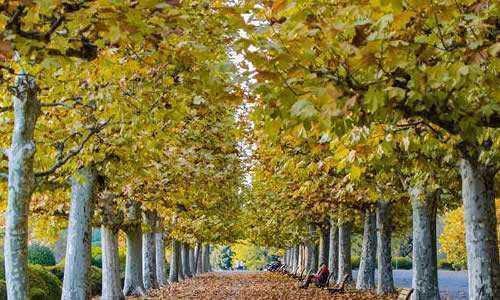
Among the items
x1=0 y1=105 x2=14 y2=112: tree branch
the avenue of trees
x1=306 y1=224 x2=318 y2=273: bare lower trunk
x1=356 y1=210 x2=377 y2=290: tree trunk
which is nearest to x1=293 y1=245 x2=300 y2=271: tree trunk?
x1=306 y1=224 x2=318 y2=273: bare lower trunk

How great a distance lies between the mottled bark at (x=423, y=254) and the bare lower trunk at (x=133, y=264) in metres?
12.0

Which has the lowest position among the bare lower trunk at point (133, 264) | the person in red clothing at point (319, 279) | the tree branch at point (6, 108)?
the person in red clothing at point (319, 279)

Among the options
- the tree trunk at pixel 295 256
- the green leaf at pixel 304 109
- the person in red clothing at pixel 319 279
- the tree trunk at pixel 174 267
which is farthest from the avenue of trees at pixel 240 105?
the tree trunk at pixel 295 256

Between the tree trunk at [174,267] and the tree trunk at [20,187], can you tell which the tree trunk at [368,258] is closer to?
the tree trunk at [174,267]

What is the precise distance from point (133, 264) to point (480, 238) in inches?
672

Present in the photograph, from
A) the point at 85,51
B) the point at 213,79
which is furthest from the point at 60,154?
the point at 213,79

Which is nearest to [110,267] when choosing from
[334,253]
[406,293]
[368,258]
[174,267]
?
[406,293]

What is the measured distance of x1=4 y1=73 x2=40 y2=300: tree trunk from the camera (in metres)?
8.91

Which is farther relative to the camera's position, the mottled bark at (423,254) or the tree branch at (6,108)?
the mottled bark at (423,254)

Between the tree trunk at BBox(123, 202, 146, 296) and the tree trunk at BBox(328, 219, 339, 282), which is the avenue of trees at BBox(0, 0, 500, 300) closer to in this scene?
the tree trunk at BBox(123, 202, 146, 296)

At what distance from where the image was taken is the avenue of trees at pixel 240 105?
17.8ft

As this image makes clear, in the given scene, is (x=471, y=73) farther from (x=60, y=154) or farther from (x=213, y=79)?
(x=60, y=154)

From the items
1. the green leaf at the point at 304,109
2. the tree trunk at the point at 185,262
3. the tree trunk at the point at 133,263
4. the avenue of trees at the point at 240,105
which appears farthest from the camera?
the tree trunk at the point at 185,262

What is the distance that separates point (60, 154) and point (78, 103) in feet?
3.38
